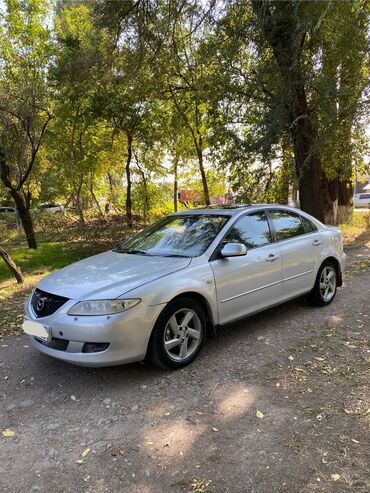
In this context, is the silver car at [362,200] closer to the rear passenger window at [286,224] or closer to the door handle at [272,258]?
the rear passenger window at [286,224]

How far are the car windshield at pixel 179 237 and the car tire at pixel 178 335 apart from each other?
644 millimetres

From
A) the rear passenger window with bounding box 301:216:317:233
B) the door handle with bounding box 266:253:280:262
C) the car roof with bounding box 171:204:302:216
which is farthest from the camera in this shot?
the rear passenger window with bounding box 301:216:317:233

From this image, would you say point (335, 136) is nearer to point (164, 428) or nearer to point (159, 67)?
point (159, 67)

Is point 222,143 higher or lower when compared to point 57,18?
lower

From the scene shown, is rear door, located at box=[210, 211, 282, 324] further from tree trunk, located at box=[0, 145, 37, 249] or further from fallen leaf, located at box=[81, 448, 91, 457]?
tree trunk, located at box=[0, 145, 37, 249]

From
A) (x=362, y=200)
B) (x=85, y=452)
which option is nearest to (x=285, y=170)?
(x=85, y=452)

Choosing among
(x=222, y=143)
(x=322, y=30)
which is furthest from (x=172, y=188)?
(x=322, y=30)

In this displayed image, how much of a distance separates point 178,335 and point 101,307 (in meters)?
0.83

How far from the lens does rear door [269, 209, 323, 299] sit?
17.3ft

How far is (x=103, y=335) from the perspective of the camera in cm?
358

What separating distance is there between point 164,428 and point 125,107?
39.9ft

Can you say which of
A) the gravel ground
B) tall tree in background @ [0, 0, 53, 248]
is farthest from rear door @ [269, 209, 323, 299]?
tall tree in background @ [0, 0, 53, 248]

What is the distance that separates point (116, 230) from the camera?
1151 cm

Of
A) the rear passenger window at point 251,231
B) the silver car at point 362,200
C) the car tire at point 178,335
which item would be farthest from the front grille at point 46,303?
the silver car at point 362,200
